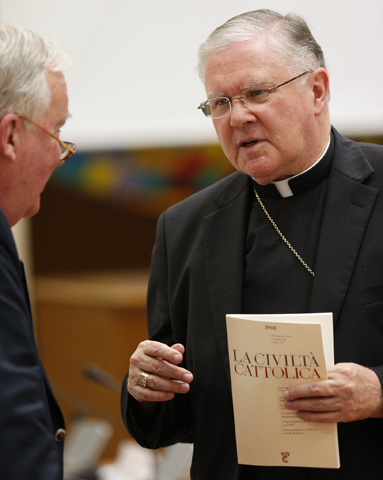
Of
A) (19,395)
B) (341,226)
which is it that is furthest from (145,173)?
(19,395)

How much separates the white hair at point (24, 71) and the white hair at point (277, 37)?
0.63 m

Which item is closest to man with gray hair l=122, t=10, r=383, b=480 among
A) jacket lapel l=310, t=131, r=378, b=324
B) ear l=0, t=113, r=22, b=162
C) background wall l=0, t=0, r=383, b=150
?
jacket lapel l=310, t=131, r=378, b=324

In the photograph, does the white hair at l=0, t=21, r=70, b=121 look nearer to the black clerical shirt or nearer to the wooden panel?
the black clerical shirt

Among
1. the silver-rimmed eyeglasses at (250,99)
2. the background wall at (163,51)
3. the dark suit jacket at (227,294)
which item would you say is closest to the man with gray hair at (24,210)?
the silver-rimmed eyeglasses at (250,99)

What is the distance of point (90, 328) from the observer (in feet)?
17.7

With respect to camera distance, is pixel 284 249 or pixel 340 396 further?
pixel 284 249

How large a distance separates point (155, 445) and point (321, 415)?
2.15ft

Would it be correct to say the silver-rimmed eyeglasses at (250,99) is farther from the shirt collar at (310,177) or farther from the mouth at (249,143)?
the shirt collar at (310,177)

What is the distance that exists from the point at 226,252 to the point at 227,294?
0.16 metres

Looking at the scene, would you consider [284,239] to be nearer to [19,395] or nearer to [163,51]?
[19,395]

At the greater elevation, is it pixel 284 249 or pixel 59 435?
pixel 284 249

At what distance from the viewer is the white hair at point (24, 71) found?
4.76 feet

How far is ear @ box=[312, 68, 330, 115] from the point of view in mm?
2000

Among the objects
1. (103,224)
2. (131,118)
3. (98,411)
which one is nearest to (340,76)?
(131,118)
